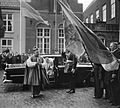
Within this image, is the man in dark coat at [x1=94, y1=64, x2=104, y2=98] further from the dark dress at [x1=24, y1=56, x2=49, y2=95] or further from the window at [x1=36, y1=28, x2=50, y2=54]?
the window at [x1=36, y1=28, x2=50, y2=54]

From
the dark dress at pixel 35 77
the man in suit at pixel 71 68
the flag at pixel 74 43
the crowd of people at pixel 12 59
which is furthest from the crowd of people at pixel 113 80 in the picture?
the crowd of people at pixel 12 59

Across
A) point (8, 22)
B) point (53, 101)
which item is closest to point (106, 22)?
point (8, 22)

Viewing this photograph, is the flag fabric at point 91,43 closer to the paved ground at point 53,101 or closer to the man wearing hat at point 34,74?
the paved ground at point 53,101

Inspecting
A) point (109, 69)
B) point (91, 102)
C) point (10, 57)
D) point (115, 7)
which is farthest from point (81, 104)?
point (115, 7)

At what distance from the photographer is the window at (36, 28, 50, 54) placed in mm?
29453

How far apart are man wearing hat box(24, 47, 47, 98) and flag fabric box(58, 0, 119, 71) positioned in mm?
2657

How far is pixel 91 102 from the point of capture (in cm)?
732

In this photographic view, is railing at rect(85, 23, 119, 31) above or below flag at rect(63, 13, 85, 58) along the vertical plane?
above

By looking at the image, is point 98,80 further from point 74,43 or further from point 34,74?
point 34,74

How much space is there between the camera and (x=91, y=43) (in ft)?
19.3

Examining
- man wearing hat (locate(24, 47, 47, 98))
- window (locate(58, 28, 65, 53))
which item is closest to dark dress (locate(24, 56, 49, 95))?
man wearing hat (locate(24, 47, 47, 98))

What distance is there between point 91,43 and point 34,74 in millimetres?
3030

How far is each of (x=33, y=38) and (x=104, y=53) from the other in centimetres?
2368

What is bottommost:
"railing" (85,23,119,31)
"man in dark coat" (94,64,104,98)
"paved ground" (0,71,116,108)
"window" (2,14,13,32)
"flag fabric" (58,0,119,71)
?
"paved ground" (0,71,116,108)
